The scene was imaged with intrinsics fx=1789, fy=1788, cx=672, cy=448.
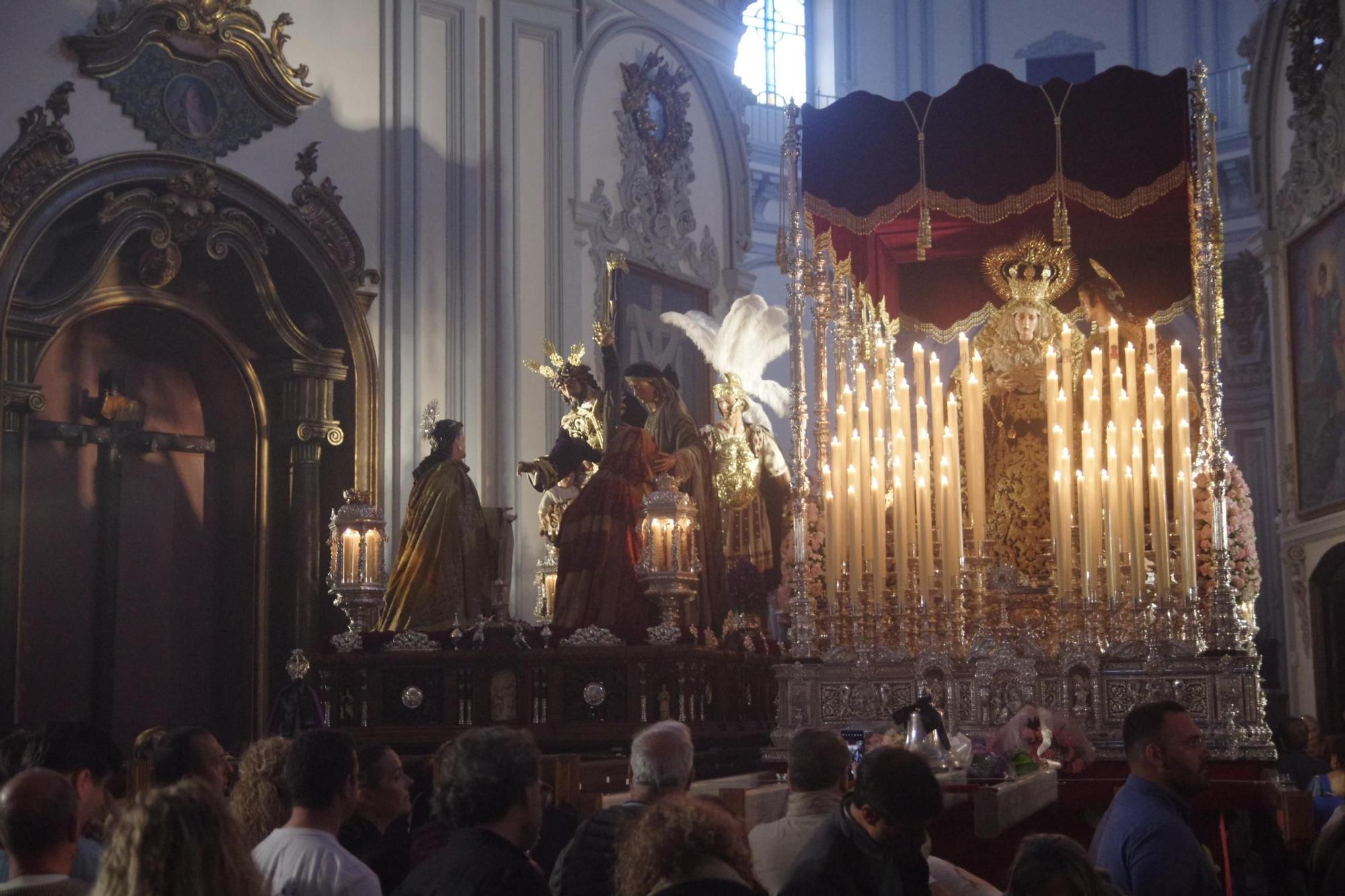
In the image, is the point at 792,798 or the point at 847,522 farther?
the point at 847,522

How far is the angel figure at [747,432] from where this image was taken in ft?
46.2

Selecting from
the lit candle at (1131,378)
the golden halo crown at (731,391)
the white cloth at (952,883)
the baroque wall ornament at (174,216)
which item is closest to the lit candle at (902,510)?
the lit candle at (1131,378)

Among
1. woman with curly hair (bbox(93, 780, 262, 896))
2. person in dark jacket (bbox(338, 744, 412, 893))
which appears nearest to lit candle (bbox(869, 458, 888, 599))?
person in dark jacket (bbox(338, 744, 412, 893))

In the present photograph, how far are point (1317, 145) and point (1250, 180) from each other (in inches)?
138

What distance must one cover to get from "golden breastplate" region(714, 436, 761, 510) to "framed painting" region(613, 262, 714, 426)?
1887 millimetres

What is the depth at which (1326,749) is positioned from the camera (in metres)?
9.05

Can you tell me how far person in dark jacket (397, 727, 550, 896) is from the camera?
3.77m

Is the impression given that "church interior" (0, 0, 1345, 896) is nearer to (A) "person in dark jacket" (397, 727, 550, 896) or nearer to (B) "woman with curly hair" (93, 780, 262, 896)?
(A) "person in dark jacket" (397, 727, 550, 896)

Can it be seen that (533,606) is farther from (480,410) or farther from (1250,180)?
(1250,180)

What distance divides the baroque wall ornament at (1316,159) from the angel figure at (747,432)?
5.19 meters

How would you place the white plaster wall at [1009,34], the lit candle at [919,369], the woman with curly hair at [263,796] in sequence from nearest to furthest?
the woman with curly hair at [263,796] → the lit candle at [919,369] → the white plaster wall at [1009,34]

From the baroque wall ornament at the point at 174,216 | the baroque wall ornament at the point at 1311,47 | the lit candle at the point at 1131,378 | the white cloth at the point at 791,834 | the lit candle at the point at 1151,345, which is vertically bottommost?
the white cloth at the point at 791,834

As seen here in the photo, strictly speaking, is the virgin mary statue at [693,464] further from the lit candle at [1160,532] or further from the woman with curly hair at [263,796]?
the woman with curly hair at [263,796]

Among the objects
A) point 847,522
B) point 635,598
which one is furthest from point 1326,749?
point 635,598
